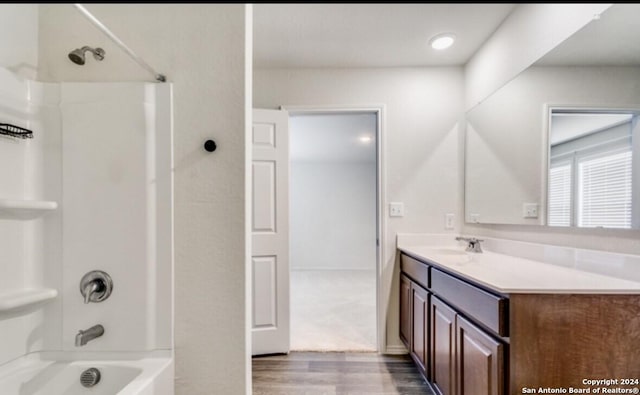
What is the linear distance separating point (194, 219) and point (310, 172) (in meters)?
4.83

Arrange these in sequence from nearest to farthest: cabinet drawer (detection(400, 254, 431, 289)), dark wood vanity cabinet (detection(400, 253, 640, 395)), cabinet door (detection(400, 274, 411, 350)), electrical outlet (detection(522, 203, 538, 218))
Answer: dark wood vanity cabinet (detection(400, 253, 640, 395)) → electrical outlet (detection(522, 203, 538, 218)) → cabinet drawer (detection(400, 254, 431, 289)) → cabinet door (detection(400, 274, 411, 350))

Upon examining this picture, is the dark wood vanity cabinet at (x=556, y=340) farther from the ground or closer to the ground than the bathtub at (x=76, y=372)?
farther from the ground

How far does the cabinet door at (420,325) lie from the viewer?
5.92 feet

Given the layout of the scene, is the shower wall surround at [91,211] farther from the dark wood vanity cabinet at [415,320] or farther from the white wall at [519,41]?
the white wall at [519,41]

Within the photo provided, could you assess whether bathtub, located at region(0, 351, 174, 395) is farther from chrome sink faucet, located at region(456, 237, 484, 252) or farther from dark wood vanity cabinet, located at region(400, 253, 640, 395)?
chrome sink faucet, located at region(456, 237, 484, 252)

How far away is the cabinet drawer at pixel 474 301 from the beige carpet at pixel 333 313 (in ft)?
3.82

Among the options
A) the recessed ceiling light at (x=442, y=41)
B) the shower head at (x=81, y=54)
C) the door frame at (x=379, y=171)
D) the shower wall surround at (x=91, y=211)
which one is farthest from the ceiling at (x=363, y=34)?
the shower wall surround at (x=91, y=211)

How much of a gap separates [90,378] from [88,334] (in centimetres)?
19

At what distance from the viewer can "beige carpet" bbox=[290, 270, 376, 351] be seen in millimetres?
2535

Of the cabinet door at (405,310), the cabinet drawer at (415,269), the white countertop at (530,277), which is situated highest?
the white countertop at (530,277)

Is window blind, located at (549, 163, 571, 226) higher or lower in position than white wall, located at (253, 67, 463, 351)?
lower

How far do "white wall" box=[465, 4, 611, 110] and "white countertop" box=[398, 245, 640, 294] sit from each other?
3.63 ft

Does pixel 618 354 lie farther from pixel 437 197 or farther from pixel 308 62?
pixel 308 62

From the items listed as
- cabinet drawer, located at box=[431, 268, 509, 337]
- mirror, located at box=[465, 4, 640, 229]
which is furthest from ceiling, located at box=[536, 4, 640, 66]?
cabinet drawer, located at box=[431, 268, 509, 337]
